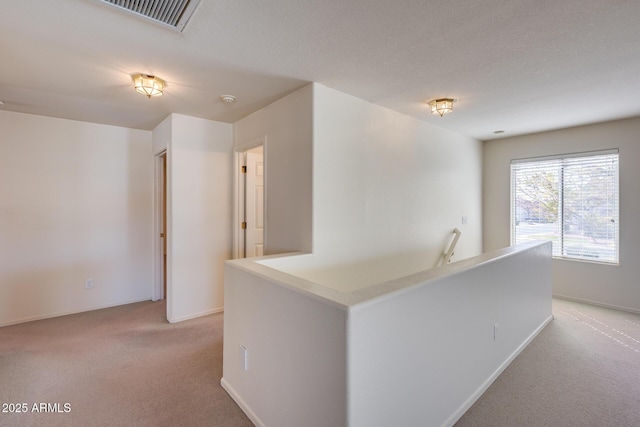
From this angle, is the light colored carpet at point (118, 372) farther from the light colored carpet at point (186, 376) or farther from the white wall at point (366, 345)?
the white wall at point (366, 345)

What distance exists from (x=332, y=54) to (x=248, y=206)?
7.39ft

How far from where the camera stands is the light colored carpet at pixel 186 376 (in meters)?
1.81

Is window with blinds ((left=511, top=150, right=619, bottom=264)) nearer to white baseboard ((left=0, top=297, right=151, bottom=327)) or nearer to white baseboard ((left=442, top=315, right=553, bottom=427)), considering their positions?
white baseboard ((left=442, top=315, right=553, bottom=427))

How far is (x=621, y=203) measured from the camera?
3584mm

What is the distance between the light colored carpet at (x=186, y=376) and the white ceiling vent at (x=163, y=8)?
7.67 feet

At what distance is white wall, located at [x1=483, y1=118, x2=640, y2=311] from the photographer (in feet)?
11.5

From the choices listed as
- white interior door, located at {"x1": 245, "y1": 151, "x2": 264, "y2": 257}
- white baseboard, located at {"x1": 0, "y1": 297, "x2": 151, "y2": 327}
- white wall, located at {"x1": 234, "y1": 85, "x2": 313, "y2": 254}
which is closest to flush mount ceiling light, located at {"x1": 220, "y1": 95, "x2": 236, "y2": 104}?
white wall, located at {"x1": 234, "y1": 85, "x2": 313, "y2": 254}

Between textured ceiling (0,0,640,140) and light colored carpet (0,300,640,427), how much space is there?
2.31 meters

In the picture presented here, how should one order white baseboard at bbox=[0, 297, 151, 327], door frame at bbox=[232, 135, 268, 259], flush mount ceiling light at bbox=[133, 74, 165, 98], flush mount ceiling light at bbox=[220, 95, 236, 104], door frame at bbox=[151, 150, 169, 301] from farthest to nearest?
1. door frame at bbox=[151, 150, 169, 301]
2. door frame at bbox=[232, 135, 268, 259]
3. white baseboard at bbox=[0, 297, 151, 327]
4. flush mount ceiling light at bbox=[220, 95, 236, 104]
5. flush mount ceiling light at bbox=[133, 74, 165, 98]

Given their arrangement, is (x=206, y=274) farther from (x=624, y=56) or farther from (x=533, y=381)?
(x=624, y=56)

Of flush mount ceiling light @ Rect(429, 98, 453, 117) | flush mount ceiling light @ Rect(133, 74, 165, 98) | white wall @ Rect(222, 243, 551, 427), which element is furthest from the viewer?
flush mount ceiling light @ Rect(429, 98, 453, 117)

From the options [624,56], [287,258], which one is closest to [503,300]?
[287,258]

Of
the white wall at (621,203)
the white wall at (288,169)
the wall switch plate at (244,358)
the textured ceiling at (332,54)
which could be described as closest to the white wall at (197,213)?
the textured ceiling at (332,54)

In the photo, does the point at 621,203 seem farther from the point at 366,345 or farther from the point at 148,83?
the point at 148,83
